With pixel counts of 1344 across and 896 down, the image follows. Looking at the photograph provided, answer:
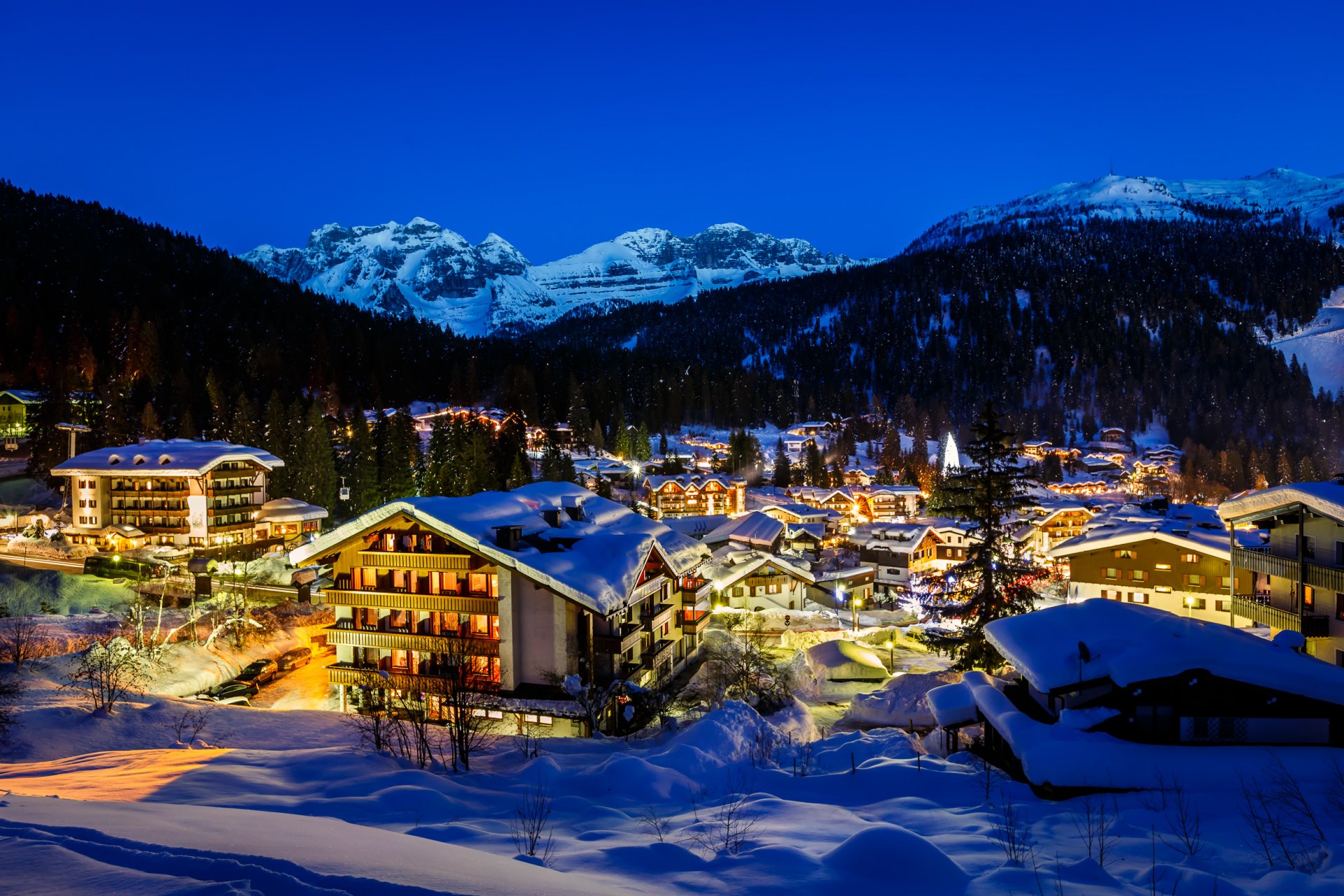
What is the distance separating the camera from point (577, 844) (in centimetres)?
995

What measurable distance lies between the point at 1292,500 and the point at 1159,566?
27642 mm

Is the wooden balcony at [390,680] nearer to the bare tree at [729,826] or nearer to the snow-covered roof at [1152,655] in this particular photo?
the bare tree at [729,826]

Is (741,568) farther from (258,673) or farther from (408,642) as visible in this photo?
(258,673)

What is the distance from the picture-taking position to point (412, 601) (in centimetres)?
2786

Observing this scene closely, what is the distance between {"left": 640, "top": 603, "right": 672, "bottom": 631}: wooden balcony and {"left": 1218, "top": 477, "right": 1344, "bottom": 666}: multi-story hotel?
830 inches

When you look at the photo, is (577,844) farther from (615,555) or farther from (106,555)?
(106,555)

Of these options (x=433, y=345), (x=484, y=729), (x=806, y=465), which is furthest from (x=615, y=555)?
(x=433, y=345)

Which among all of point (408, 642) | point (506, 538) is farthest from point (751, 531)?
point (506, 538)

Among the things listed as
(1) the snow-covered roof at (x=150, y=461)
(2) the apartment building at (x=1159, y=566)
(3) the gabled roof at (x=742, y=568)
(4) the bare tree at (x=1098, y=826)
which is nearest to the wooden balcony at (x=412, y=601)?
(4) the bare tree at (x=1098, y=826)

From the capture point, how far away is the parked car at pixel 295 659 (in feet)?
120

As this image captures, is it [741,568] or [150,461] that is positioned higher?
[150,461]

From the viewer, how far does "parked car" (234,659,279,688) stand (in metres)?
33.8

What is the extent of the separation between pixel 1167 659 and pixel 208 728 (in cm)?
2531

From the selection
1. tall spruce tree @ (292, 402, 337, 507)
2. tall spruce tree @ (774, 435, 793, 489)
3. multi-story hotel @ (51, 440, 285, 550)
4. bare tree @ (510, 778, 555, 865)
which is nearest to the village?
multi-story hotel @ (51, 440, 285, 550)
